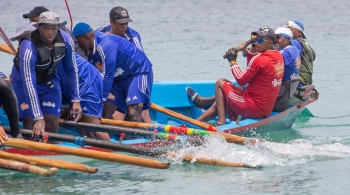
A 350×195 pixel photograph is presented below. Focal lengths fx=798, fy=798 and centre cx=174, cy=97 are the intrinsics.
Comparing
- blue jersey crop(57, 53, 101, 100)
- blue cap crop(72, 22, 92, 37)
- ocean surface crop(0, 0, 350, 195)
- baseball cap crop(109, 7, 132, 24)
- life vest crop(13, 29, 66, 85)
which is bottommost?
ocean surface crop(0, 0, 350, 195)

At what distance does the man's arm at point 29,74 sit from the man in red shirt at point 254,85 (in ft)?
10.5

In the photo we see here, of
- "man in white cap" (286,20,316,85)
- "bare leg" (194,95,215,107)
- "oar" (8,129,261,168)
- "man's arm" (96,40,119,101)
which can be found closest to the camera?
"oar" (8,129,261,168)

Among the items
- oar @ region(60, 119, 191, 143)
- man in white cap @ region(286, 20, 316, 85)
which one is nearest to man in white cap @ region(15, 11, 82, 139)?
oar @ region(60, 119, 191, 143)

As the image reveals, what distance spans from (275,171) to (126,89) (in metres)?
2.38

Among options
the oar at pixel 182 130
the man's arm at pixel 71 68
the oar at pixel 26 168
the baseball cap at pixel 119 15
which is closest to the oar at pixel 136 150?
the man's arm at pixel 71 68

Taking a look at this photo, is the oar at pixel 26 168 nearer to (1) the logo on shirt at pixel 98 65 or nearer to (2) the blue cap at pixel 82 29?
(2) the blue cap at pixel 82 29

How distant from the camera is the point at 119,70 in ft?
33.8

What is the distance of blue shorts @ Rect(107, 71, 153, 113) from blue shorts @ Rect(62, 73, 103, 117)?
652 mm

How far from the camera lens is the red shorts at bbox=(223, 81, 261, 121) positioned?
11164 millimetres

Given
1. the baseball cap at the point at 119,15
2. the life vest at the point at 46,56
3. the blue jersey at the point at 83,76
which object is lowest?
the blue jersey at the point at 83,76

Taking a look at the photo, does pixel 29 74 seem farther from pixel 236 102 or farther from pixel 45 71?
pixel 236 102

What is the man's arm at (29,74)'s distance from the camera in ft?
28.2

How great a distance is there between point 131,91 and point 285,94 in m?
2.54

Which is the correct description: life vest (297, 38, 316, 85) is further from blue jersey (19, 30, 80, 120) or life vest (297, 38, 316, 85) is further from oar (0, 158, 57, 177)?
oar (0, 158, 57, 177)
